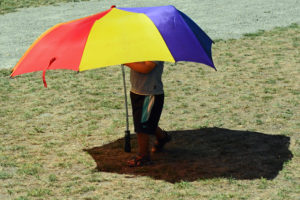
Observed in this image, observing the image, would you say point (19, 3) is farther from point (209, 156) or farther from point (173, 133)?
point (209, 156)

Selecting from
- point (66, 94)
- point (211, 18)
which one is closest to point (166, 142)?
point (66, 94)

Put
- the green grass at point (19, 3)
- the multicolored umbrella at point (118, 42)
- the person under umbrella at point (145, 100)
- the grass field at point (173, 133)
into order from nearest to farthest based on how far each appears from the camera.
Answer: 1. the multicolored umbrella at point (118, 42)
2. the grass field at point (173, 133)
3. the person under umbrella at point (145, 100)
4. the green grass at point (19, 3)

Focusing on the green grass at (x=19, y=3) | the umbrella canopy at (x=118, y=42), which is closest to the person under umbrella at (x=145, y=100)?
the umbrella canopy at (x=118, y=42)

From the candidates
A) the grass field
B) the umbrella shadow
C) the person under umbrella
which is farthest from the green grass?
the person under umbrella

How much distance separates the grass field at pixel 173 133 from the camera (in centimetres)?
538

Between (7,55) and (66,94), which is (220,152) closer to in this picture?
(66,94)

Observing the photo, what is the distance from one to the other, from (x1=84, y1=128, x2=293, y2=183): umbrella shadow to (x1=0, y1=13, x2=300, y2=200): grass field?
11 millimetres

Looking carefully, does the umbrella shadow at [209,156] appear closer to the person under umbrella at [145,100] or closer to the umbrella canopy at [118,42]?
the person under umbrella at [145,100]

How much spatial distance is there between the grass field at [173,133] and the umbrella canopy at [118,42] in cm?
118

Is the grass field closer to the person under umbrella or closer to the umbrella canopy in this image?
the person under umbrella

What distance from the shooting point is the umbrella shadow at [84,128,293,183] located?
5.66 metres

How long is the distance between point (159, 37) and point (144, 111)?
2.97ft

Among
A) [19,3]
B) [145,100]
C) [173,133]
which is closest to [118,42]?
[145,100]

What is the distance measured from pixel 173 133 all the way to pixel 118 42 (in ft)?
6.91
